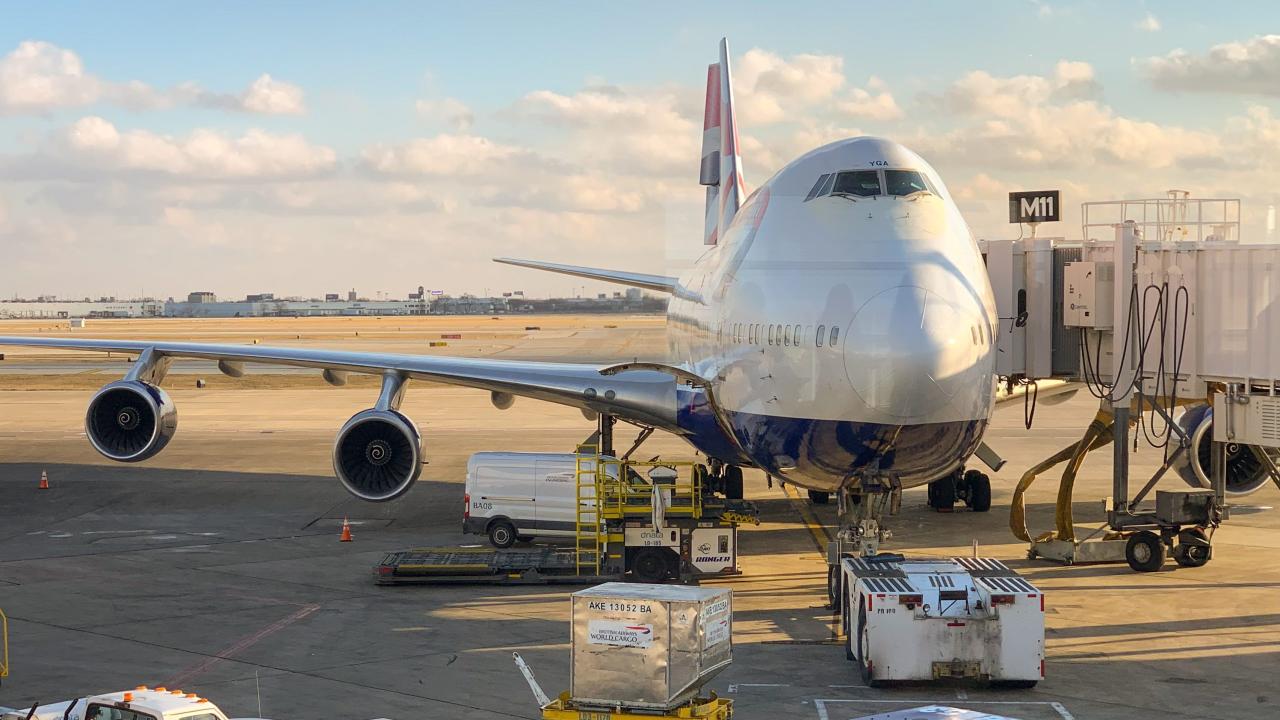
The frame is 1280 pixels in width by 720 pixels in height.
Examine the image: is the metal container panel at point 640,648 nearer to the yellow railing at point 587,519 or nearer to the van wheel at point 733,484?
the yellow railing at point 587,519

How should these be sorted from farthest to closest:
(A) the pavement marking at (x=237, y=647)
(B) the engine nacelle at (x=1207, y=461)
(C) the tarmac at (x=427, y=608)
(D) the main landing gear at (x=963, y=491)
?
(D) the main landing gear at (x=963, y=491) → (B) the engine nacelle at (x=1207, y=461) → (A) the pavement marking at (x=237, y=647) → (C) the tarmac at (x=427, y=608)

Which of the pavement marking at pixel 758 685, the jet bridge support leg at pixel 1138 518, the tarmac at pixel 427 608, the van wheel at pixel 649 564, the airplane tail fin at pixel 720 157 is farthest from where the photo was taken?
the airplane tail fin at pixel 720 157

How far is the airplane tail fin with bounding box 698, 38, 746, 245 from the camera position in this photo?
108 ft

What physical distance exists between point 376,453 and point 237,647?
7189 millimetres

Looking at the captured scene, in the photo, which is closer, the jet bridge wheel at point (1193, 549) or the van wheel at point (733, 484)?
the jet bridge wheel at point (1193, 549)

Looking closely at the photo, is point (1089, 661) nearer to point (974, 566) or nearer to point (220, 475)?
point (974, 566)

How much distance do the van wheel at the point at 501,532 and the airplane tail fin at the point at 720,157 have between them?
11.3 metres

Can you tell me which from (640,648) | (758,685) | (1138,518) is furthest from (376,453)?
(1138,518)

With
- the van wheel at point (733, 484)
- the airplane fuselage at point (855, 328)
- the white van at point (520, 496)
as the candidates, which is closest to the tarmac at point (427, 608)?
the van wheel at point (733, 484)

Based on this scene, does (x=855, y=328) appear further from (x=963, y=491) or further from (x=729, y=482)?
(x=963, y=491)

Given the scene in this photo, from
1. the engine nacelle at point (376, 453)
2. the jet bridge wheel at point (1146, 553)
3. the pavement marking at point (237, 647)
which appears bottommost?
the pavement marking at point (237, 647)

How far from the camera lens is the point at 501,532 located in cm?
2384

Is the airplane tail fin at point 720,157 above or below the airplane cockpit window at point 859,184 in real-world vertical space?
above

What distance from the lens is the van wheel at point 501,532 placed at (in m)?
23.8
